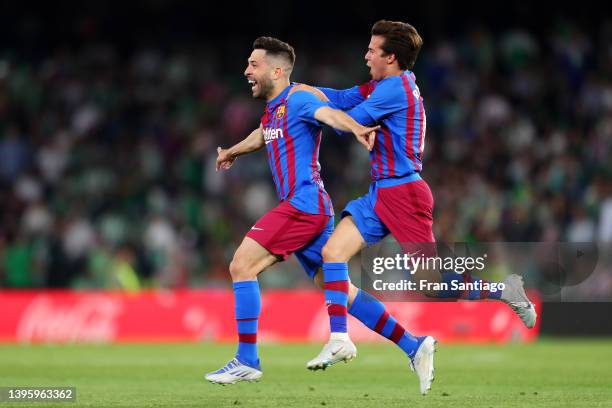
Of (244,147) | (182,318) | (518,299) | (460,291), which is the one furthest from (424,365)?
(182,318)

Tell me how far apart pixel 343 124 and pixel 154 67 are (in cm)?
1440

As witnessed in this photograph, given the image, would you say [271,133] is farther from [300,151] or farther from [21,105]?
[21,105]

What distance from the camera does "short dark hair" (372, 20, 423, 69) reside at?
26.9 ft

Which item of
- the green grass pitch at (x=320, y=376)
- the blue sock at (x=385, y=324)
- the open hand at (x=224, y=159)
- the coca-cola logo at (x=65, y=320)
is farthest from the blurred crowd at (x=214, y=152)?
the blue sock at (x=385, y=324)

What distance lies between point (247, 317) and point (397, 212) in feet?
4.26

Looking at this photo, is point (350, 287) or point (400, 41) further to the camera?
point (350, 287)

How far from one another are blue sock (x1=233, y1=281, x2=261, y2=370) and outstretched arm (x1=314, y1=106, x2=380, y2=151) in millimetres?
1283

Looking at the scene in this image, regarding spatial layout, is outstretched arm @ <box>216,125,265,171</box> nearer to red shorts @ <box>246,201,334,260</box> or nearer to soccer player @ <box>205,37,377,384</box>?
soccer player @ <box>205,37,377,384</box>

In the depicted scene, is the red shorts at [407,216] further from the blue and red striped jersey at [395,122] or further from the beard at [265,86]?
the beard at [265,86]

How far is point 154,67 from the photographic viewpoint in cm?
2178

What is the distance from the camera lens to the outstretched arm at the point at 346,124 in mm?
7703

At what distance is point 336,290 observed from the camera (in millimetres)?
8211

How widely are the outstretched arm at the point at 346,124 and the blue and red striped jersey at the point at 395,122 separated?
170 millimetres

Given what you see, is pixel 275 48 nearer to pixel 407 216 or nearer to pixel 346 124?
pixel 346 124
